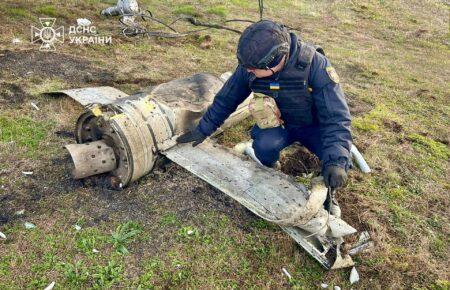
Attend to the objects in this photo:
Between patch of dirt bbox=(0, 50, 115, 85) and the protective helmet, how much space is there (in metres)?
3.79

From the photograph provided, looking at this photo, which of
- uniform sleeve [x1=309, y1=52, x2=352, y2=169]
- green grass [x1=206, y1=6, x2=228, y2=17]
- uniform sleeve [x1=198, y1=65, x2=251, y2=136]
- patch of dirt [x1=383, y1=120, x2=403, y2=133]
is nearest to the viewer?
uniform sleeve [x1=309, y1=52, x2=352, y2=169]

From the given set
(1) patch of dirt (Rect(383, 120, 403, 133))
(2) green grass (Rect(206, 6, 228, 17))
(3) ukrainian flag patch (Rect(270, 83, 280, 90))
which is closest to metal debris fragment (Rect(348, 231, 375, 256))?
(3) ukrainian flag patch (Rect(270, 83, 280, 90))

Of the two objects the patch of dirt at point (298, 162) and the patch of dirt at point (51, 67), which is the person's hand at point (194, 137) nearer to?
the patch of dirt at point (298, 162)

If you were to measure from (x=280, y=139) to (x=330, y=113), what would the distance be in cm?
81

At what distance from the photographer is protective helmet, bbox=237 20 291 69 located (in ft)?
9.51

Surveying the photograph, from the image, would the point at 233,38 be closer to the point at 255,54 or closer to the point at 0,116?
the point at 0,116

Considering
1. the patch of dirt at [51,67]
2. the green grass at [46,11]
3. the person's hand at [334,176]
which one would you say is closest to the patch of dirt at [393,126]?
the person's hand at [334,176]

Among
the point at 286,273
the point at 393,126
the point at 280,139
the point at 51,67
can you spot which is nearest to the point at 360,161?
the point at 280,139

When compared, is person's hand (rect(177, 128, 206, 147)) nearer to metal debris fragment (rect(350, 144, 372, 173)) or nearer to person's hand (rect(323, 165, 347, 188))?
person's hand (rect(323, 165, 347, 188))

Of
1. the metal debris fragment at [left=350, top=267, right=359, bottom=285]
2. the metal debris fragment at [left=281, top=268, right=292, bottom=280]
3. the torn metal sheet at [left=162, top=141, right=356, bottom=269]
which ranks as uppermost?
the torn metal sheet at [left=162, top=141, right=356, bottom=269]

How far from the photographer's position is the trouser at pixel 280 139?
3740mm

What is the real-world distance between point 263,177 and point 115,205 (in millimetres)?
1434

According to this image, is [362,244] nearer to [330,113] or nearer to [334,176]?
[334,176]

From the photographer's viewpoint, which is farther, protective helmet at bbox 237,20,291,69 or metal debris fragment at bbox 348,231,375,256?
metal debris fragment at bbox 348,231,375,256
